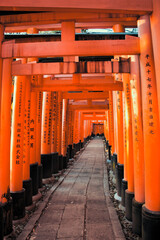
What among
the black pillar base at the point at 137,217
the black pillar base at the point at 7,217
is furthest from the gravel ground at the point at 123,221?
the black pillar base at the point at 7,217

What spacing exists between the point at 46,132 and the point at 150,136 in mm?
4434

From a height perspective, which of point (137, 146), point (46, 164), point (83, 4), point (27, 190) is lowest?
point (27, 190)

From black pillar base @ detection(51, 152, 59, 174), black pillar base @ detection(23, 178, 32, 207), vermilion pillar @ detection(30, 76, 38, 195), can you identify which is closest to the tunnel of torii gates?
black pillar base @ detection(23, 178, 32, 207)

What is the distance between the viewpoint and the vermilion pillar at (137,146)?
123 inches

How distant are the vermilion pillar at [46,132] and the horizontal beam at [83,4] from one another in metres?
3.96

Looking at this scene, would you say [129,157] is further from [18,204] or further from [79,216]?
[18,204]

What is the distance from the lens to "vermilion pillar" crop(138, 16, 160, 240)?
8.69 ft

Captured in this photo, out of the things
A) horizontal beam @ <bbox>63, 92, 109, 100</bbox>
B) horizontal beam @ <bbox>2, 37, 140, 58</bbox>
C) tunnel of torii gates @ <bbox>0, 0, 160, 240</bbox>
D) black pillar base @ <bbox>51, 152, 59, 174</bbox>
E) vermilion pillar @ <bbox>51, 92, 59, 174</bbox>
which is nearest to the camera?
tunnel of torii gates @ <bbox>0, 0, 160, 240</bbox>

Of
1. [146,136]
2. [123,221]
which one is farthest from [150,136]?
[123,221]

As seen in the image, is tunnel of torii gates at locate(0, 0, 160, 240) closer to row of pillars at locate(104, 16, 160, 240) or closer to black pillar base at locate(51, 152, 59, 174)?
row of pillars at locate(104, 16, 160, 240)

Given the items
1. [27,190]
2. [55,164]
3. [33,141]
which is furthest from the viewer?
[55,164]

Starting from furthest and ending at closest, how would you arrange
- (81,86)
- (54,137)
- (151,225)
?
(54,137) < (81,86) < (151,225)

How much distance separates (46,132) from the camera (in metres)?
6.57

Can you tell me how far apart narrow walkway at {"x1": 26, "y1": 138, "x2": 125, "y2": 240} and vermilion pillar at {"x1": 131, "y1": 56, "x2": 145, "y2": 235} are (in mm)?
488
